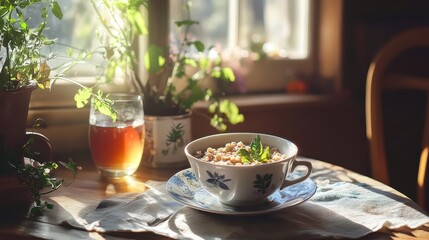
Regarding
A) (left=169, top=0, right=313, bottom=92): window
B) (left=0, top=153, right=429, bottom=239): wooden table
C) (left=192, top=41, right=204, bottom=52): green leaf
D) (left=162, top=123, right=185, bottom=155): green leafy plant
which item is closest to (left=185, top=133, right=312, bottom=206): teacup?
(left=0, top=153, right=429, bottom=239): wooden table

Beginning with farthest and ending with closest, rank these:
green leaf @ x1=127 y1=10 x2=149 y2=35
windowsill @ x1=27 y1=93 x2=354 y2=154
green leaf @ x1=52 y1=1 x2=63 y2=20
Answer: windowsill @ x1=27 y1=93 x2=354 y2=154, green leaf @ x1=127 y1=10 x2=149 y2=35, green leaf @ x1=52 y1=1 x2=63 y2=20

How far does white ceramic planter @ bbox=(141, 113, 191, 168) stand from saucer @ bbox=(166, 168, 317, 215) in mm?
154

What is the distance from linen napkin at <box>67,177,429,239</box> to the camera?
83 cm

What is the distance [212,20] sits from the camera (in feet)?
6.05

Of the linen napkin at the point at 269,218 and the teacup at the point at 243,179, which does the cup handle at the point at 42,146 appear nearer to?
the linen napkin at the point at 269,218

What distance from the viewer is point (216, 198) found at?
37.6 inches

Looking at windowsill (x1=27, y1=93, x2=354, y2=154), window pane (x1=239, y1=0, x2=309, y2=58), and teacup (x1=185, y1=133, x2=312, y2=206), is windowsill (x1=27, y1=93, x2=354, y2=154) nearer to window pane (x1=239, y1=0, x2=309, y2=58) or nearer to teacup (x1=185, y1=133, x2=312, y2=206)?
window pane (x1=239, y1=0, x2=309, y2=58)

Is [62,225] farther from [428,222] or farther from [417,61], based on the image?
[417,61]

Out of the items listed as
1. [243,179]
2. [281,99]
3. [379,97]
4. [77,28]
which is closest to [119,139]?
[243,179]

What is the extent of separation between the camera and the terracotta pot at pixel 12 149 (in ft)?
2.89

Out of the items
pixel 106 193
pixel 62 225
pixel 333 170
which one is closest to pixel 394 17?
pixel 333 170

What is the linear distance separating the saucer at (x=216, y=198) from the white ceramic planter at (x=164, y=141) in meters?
0.15

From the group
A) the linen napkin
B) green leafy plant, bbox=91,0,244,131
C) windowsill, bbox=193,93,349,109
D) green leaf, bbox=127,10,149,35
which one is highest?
green leaf, bbox=127,10,149,35

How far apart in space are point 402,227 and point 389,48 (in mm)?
644
